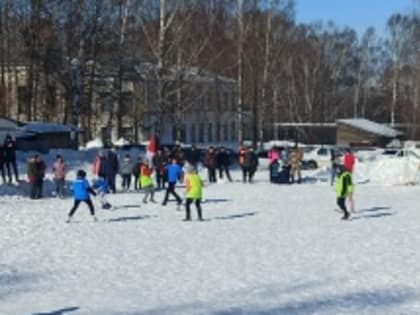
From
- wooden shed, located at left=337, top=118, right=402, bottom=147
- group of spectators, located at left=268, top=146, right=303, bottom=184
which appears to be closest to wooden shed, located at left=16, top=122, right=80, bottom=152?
group of spectators, located at left=268, top=146, right=303, bottom=184

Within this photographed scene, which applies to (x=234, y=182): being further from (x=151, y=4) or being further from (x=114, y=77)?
(x=114, y=77)

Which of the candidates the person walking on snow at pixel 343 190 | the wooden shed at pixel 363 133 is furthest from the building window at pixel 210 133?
the person walking on snow at pixel 343 190

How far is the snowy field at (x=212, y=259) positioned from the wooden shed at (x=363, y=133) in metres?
52.7

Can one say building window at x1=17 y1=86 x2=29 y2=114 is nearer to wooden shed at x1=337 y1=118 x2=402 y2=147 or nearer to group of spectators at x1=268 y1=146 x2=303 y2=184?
group of spectators at x1=268 y1=146 x2=303 y2=184

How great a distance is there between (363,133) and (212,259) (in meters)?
65.1

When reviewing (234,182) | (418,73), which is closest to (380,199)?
(234,182)

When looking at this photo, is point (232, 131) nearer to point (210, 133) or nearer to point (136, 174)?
point (210, 133)

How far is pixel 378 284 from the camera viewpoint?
14531 mm

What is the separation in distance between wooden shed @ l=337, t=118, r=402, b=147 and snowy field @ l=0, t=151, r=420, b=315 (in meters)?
52.7

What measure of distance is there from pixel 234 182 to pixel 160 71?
10389 millimetres

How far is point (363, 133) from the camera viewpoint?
80.3 m

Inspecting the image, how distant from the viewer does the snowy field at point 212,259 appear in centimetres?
1287

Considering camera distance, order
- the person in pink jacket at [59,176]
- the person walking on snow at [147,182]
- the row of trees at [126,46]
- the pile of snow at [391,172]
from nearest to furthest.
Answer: the person walking on snow at [147,182], the person in pink jacket at [59,176], the pile of snow at [391,172], the row of trees at [126,46]

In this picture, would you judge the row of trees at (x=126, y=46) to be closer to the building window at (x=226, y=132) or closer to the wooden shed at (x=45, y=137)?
the wooden shed at (x=45, y=137)
